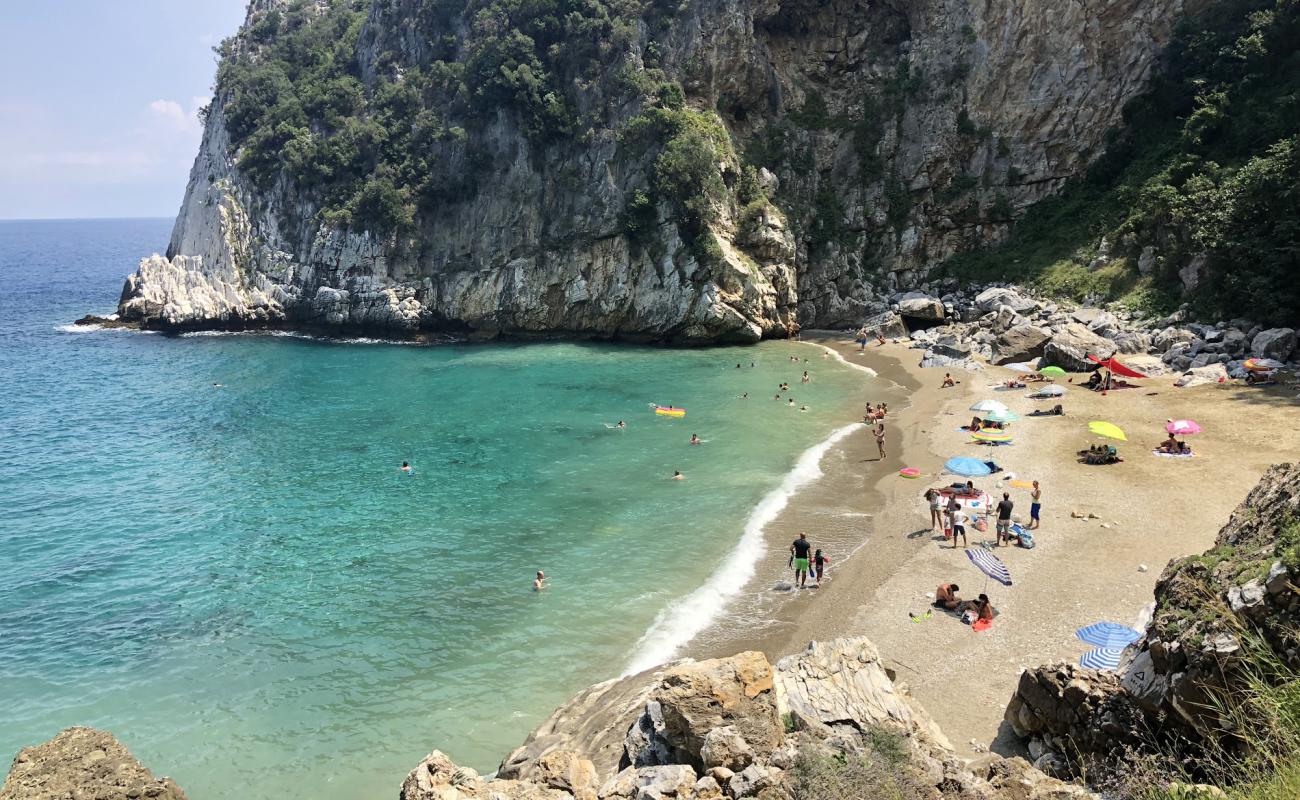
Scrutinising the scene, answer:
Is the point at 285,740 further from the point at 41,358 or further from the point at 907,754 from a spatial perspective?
the point at 41,358

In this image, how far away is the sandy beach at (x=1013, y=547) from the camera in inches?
547

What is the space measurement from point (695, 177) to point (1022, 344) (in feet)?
74.3

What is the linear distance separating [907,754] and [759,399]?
94.2ft

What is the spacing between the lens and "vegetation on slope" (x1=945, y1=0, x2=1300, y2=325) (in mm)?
30734

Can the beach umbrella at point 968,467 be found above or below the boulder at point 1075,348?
below

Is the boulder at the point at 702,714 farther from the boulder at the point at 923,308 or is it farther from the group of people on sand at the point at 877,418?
the boulder at the point at 923,308

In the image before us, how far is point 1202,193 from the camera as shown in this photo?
1404 inches

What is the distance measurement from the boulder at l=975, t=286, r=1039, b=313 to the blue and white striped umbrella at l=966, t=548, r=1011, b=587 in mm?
29042

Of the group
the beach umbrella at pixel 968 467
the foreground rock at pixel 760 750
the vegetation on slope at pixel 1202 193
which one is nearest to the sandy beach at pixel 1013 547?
the beach umbrella at pixel 968 467

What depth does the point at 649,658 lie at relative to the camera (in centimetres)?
1493

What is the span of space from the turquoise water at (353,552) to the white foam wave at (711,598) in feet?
0.29

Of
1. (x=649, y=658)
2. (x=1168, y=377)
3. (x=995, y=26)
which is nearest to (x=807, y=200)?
(x=995, y=26)

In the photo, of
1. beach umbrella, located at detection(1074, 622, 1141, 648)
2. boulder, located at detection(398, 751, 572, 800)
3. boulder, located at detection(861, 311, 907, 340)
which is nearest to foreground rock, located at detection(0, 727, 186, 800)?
boulder, located at detection(398, 751, 572, 800)

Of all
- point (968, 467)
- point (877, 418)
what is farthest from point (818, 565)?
point (877, 418)
